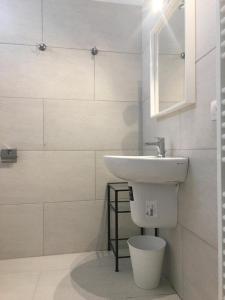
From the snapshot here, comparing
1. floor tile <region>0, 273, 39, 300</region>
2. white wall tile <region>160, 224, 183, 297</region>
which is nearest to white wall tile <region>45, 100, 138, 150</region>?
white wall tile <region>160, 224, 183, 297</region>

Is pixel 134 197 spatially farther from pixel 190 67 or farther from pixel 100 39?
pixel 100 39

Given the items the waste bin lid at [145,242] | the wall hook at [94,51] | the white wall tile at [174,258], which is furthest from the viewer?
the wall hook at [94,51]

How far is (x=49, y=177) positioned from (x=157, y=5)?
5.12 feet

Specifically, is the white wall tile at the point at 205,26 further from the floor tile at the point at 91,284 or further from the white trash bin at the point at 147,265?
the floor tile at the point at 91,284

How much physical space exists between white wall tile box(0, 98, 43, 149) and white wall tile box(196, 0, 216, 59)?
1.28 metres

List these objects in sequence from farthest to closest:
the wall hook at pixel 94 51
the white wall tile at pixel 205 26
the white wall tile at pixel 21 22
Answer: the wall hook at pixel 94 51
the white wall tile at pixel 21 22
the white wall tile at pixel 205 26

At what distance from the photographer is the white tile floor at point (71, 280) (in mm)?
1465

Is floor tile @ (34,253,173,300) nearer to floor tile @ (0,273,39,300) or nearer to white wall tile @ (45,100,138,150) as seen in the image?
floor tile @ (0,273,39,300)

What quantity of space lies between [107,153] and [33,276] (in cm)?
106

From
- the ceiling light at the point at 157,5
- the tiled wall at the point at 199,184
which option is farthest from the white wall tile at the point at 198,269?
the ceiling light at the point at 157,5

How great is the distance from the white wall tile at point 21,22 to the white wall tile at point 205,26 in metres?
1.29

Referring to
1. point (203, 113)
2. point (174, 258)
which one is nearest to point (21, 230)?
point (174, 258)

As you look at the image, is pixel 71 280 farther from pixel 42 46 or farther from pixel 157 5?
pixel 157 5

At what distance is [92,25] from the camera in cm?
205
